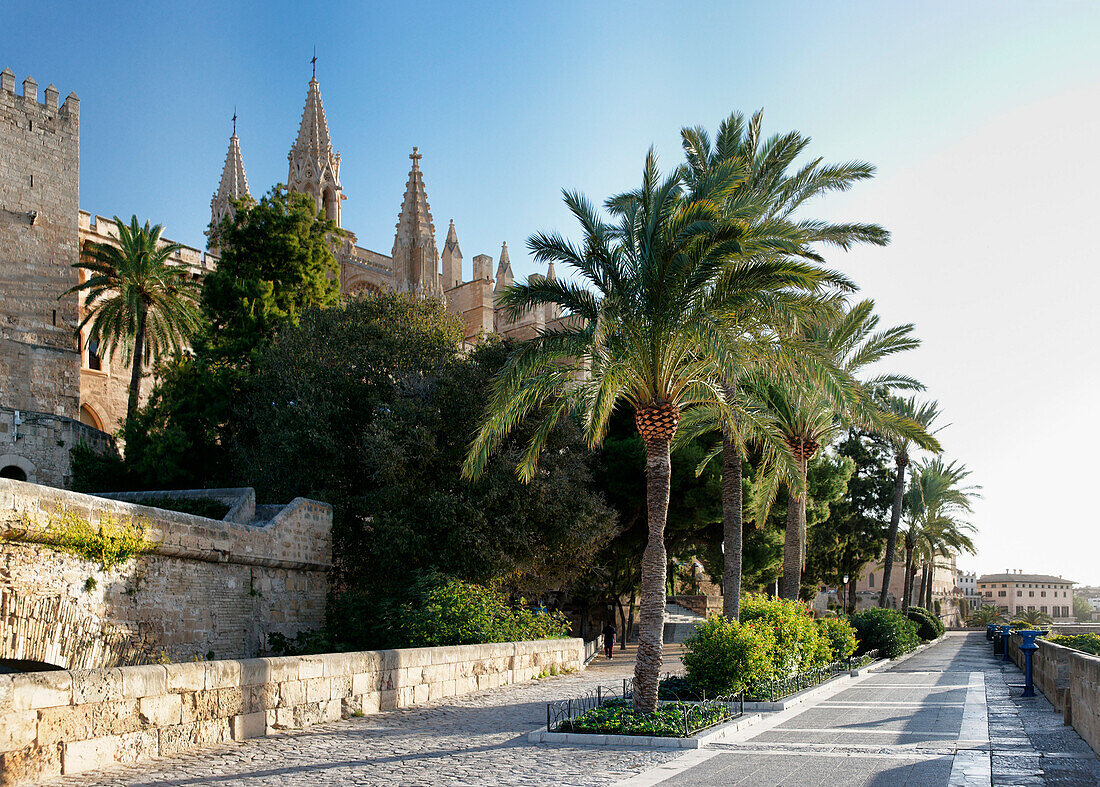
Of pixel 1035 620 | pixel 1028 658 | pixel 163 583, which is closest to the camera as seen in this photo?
pixel 163 583

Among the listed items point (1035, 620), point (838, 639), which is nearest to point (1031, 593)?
point (1035, 620)

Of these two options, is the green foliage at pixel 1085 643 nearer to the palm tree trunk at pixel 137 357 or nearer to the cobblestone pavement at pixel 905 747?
the cobblestone pavement at pixel 905 747

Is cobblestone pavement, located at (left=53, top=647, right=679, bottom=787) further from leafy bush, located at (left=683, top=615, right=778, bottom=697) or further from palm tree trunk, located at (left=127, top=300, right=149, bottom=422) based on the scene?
palm tree trunk, located at (left=127, top=300, right=149, bottom=422)

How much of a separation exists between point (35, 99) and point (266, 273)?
9614 mm

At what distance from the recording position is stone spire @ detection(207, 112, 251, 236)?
5391cm

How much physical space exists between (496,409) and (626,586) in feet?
71.9

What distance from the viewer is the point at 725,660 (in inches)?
505

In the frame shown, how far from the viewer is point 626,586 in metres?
32.8

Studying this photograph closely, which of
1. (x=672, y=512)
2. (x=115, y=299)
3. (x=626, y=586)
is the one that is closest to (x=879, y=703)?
(x=672, y=512)

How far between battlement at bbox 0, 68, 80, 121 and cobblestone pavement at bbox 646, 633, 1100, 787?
28208 millimetres

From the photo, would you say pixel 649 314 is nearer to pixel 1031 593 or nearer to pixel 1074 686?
pixel 1074 686

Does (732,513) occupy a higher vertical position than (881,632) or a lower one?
higher

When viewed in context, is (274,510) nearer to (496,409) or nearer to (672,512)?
(496,409)

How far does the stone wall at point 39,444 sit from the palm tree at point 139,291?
160 inches
